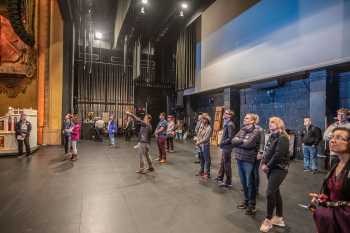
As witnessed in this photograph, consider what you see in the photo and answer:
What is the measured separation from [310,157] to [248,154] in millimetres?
4066

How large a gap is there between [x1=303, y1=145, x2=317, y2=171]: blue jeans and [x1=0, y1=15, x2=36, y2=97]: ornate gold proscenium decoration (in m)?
10.9

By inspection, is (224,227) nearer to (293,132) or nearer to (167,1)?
(293,132)

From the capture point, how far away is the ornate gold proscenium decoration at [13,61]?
9.54 meters

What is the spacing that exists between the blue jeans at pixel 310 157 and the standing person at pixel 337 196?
16.7 ft

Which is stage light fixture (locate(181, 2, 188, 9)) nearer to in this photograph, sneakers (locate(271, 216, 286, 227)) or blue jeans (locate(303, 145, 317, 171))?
blue jeans (locate(303, 145, 317, 171))

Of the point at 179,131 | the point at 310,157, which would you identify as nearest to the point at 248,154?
the point at 310,157

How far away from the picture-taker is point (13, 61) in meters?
9.59

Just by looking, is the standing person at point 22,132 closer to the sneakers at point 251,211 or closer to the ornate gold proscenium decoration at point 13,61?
the ornate gold proscenium decoration at point 13,61

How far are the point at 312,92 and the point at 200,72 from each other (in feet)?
20.9

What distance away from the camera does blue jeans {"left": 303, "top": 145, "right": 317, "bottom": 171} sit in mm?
6141

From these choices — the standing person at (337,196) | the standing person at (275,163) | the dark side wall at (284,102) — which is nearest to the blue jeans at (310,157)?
the dark side wall at (284,102)

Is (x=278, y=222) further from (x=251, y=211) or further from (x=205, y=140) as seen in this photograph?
(x=205, y=140)

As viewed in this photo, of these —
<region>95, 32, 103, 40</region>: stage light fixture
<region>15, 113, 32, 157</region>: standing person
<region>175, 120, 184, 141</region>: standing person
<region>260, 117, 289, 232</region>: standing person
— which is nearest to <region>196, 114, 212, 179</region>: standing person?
<region>260, 117, 289, 232</region>: standing person

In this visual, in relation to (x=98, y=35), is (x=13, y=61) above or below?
below
